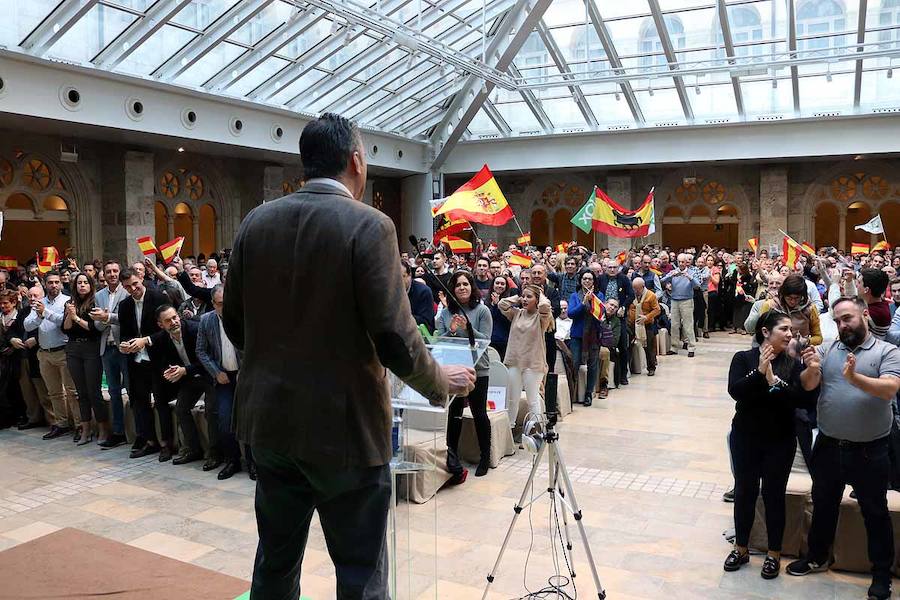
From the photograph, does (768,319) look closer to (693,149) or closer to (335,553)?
(335,553)

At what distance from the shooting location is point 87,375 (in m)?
7.59

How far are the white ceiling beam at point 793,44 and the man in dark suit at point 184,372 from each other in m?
14.2

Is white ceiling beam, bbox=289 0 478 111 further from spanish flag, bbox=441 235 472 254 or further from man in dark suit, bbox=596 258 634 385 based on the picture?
man in dark suit, bbox=596 258 634 385

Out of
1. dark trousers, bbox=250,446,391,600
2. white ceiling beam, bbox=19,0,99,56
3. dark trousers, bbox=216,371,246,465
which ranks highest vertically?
white ceiling beam, bbox=19,0,99,56

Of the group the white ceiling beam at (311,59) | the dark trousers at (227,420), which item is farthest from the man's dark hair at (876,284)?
the white ceiling beam at (311,59)

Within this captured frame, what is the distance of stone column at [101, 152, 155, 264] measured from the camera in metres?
17.2

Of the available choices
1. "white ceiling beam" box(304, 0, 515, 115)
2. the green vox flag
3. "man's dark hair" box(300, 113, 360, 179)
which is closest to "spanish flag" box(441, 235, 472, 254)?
the green vox flag

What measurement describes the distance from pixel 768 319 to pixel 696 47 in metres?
16.3

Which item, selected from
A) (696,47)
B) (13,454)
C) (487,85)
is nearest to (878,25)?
(696,47)

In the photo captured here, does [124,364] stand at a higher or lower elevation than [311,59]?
lower

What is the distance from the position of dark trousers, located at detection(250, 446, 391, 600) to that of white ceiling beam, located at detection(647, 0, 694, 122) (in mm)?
17019

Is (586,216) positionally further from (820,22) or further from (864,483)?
(864,483)

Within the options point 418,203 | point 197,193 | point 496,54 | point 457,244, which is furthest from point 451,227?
point 418,203

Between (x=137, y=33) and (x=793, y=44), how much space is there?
1415cm
